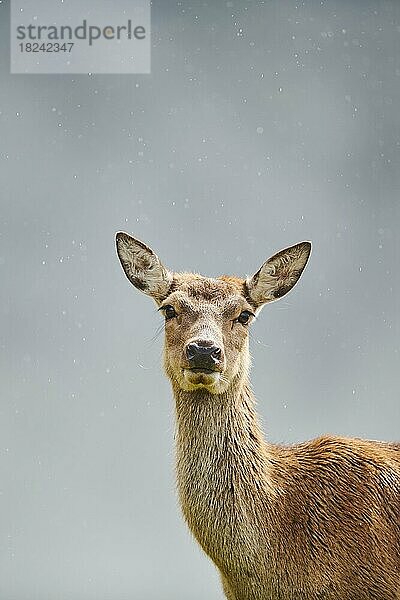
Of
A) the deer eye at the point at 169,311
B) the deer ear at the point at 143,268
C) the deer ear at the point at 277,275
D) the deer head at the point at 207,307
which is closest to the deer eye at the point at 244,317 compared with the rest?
the deer head at the point at 207,307

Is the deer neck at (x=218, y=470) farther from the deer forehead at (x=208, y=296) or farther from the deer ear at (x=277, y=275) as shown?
the deer ear at (x=277, y=275)

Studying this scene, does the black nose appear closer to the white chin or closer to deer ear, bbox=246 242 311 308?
the white chin

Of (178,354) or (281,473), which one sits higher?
(178,354)

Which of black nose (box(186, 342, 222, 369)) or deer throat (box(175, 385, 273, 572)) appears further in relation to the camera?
deer throat (box(175, 385, 273, 572))

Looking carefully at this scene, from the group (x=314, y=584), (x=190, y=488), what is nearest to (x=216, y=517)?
(x=190, y=488)

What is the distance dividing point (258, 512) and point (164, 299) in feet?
3.95

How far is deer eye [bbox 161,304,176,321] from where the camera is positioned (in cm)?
533

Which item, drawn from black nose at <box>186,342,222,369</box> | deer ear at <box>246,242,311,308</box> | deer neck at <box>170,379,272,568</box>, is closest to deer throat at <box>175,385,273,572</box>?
deer neck at <box>170,379,272,568</box>

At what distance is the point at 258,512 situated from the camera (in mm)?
5168

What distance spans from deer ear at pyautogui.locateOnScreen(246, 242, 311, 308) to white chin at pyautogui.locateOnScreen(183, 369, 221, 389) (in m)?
0.65

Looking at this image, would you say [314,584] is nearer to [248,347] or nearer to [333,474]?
[333,474]

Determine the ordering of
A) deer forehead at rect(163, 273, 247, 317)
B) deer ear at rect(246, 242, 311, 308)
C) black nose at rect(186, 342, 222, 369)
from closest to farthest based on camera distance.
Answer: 1. black nose at rect(186, 342, 222, 369)
2. deer forehead at rect(163, 273, 247, 317)
3. deer ear at rect(246, 242, 311, 308)

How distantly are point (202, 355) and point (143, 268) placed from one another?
0.88 m

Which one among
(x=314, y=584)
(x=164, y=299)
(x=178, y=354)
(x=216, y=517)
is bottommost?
(x=314, y=584)
